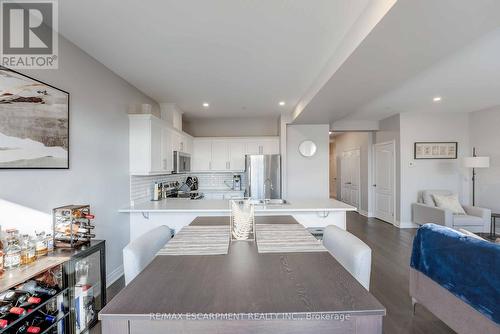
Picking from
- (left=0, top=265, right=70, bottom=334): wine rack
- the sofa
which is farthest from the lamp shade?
(left=0, top=265, right=70, bottom=334): wine rack

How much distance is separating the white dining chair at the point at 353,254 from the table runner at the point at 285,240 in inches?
4.0

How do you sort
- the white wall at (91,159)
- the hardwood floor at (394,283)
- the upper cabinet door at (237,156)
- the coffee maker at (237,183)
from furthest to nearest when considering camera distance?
1. the coffee maker at (237,183)
2. the upper cabinet door at (237,156)
3. the hardwood floor at (394,283)
4. the white wall at (91,159)

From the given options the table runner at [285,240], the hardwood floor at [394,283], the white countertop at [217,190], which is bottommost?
the hardwood floor at [394,283]

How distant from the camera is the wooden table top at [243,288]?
0.87 meters

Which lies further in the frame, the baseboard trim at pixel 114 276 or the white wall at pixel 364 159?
the white wall at pixel 364 159

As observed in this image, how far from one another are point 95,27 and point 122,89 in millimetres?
1253

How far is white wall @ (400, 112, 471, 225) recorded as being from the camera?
5.53 meters

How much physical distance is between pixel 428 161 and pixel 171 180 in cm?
570

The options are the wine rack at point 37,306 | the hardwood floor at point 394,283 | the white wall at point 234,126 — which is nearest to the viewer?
the wine rack at point 37,306

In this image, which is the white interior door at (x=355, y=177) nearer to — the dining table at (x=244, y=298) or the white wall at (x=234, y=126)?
the white wall at (x=234, y=126)

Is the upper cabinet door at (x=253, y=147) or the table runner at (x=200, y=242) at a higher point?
the upper cabinet door at (x=253, y=147)

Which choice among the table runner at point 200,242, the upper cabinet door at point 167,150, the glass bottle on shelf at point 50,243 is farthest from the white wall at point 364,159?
the glass bottle on shelf at point 50,243

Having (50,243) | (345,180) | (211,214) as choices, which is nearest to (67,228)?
(50,243)

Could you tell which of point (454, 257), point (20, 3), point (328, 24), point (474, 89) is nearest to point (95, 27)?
point (20, 3)
